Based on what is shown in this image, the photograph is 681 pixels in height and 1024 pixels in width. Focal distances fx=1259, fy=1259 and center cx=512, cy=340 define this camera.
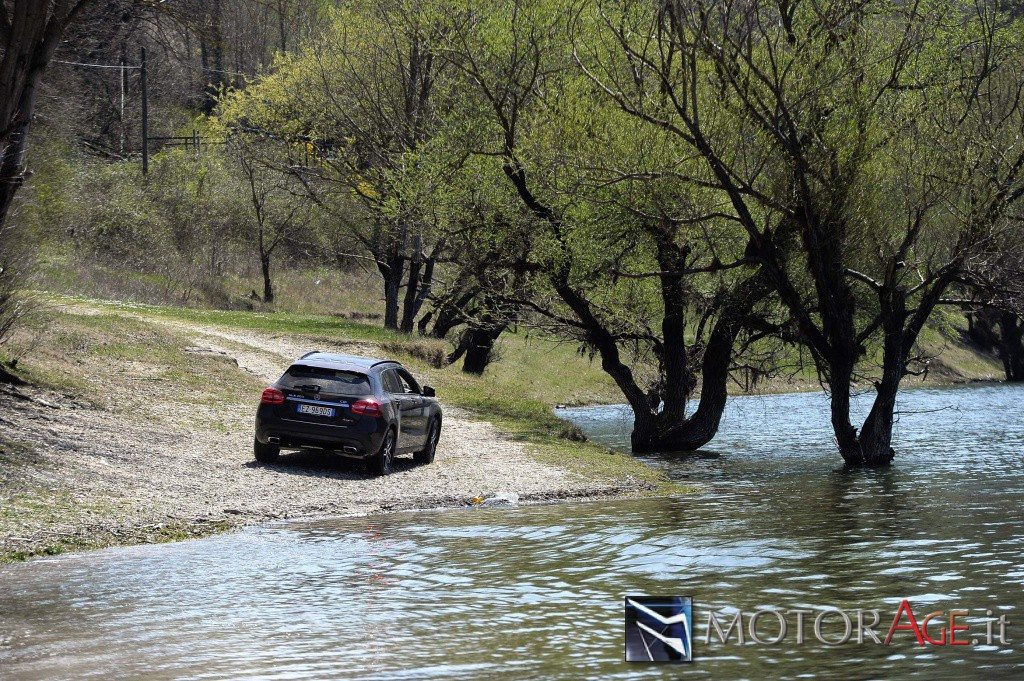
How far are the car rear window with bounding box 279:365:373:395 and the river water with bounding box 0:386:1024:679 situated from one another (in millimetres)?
2796

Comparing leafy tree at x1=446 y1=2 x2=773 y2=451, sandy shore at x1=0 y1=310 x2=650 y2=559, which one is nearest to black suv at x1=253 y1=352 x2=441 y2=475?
sandy shore at x1=0 y1=310 x2=650 y2=559

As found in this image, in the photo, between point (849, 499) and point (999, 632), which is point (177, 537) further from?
point (849, 499)

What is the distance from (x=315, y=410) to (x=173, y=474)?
234cm

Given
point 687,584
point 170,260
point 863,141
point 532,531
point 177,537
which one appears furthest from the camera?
point 170,260

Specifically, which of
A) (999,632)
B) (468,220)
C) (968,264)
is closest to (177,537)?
(999,632)

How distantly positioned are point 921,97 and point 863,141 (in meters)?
2.14

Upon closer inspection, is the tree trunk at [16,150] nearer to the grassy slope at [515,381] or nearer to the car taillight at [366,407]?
the car taillight at [366,407]

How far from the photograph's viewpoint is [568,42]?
3036 cm

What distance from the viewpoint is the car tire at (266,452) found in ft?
63.5

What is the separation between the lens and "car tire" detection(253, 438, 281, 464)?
19344 mm

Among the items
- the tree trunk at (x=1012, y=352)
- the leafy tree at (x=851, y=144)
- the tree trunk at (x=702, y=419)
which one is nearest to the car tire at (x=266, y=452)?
the leafy tree at (x=851, y=144)

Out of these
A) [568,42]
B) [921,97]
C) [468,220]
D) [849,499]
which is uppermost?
[568,42]

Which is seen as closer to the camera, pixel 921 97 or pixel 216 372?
pixel 921 97

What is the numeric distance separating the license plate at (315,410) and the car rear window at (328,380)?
29cm
